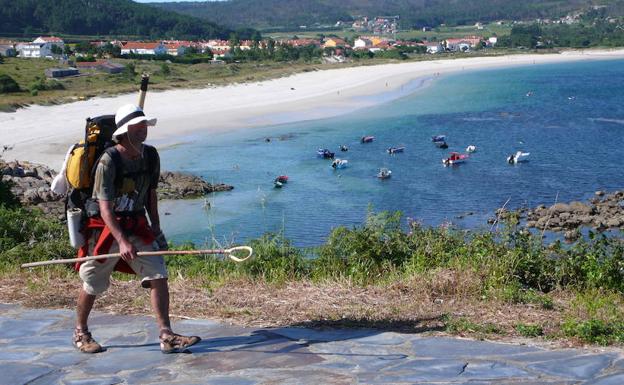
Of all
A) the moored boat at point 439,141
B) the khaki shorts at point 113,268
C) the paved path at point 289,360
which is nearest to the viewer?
the paved path at point 289,360

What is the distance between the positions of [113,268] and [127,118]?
0.99 metres

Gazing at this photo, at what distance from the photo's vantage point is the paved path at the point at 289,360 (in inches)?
194

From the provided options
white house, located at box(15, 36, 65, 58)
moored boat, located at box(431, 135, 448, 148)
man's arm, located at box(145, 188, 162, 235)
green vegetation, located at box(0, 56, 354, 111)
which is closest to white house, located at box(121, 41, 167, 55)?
white house, located at box(15, 36, 65, 58)

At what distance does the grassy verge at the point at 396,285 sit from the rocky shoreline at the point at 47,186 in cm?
1439

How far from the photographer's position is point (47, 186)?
25.6 m

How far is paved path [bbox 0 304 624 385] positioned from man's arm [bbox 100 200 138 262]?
0.65 m

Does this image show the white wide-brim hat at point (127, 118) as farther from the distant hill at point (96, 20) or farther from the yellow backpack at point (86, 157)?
the distant hill at point (96, 20)

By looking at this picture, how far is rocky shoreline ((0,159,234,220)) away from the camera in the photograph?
77.5ft

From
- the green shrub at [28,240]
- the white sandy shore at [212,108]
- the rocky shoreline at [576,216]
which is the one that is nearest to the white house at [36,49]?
the white sandy shore at [212,108]

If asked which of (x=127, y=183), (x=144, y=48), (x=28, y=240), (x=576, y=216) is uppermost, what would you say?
(x=127, y=183)

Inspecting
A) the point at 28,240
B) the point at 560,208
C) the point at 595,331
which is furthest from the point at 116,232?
the point at 560,208

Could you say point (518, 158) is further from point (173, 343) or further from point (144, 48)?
point (144, 48)

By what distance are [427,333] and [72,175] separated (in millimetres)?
2525

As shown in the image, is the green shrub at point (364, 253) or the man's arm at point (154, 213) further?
the green shrub at point (364, 253)
